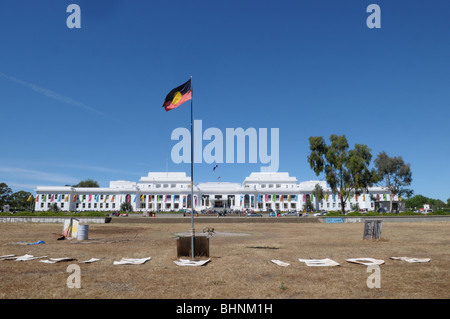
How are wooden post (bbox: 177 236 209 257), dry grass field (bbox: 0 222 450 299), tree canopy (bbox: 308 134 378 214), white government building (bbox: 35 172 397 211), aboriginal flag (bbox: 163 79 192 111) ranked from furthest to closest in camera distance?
white government building (bbox: 35 172 397 211), tree canopy (bbox: 308 134 378 214), aboriginal flag (bbox: 163 79 192 111), wooden post (bbox: 177 236 209 257), dry grass field (bbox: 0 222 450 299)

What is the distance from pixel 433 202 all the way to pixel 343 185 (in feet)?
573

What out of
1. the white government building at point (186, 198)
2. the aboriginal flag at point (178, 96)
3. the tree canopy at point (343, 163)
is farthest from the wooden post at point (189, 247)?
the white government building at point (186, 198)

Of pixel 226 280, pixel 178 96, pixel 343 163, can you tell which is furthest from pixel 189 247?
pixel 343 163

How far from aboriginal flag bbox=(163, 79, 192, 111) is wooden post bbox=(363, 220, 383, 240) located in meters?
13.7

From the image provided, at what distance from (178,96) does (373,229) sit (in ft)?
46.7

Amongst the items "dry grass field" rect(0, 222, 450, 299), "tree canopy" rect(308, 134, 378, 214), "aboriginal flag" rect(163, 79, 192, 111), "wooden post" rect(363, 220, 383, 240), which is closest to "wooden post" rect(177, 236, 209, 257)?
"dry grass field" rect(0, 222, 450, 299)

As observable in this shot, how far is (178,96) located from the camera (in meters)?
13.0

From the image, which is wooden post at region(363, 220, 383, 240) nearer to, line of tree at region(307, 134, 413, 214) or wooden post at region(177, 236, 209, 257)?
wooden post at region(177, 236, 209, 257)

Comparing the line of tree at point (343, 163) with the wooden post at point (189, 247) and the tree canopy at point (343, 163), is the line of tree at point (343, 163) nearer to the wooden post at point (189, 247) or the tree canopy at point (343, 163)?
the tree canopy at point (343, 163)

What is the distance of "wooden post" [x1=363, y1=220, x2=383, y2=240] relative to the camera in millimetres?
18391

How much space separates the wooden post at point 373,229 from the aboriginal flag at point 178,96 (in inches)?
541

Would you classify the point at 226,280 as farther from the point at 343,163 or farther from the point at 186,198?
the point at 186,198
